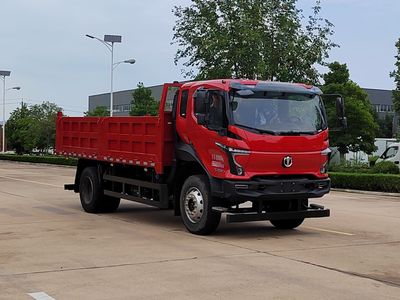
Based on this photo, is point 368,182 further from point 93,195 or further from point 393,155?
point 93,195

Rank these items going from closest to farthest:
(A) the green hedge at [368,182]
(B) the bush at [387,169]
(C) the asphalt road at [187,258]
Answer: (C) the asphalt road at [187,258] → (A) the green hedge at [368,182] → (B) the bush at [387,169]

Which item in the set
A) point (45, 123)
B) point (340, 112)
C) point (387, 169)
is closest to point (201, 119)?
point (340, 112)

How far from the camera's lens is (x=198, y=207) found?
1073cm

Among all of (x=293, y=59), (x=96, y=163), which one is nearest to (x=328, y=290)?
(x=96, y=163)

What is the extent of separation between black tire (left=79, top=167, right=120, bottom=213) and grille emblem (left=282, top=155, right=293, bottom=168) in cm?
521

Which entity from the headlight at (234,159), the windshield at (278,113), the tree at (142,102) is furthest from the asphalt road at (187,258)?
the tree at (142,102)

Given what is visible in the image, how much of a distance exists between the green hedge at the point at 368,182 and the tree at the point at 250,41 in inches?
234

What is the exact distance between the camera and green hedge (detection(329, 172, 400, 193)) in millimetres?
21922

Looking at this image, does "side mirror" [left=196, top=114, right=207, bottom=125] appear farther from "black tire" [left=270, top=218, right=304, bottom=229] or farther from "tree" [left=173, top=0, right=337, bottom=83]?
"tree" [left=173, top=0, right=337, bottom=83]

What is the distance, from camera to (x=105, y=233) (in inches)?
436

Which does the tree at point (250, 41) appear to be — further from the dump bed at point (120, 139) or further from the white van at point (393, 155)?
the dump bed at point (120, 139)

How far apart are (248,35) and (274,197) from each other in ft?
57.3

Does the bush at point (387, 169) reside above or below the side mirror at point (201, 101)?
below

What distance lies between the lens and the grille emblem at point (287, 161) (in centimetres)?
1040
